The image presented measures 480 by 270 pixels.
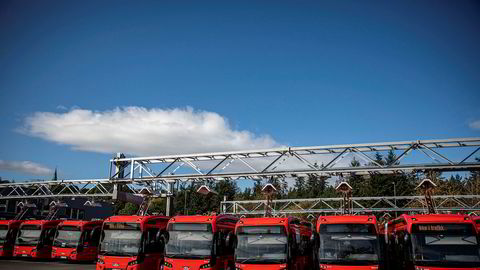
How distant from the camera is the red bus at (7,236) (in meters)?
25.4

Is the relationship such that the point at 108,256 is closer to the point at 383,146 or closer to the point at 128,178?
the point at 128,178

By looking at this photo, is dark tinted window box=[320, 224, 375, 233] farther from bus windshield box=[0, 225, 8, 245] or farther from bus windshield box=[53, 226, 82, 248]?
bus windshield box=[0, 225, 8, 245]

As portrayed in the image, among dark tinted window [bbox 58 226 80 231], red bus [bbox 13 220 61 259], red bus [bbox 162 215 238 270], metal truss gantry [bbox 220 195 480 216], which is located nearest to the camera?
red bus [bbox 162 215 238 270]

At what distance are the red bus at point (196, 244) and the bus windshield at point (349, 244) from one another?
394cm

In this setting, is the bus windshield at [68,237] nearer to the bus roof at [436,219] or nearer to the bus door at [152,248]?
the bus door at [152,248]

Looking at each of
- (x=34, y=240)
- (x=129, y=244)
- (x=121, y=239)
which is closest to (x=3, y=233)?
(x=34, y=240)

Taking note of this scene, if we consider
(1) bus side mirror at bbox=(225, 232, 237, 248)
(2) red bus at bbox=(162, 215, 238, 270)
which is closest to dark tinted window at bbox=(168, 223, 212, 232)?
(2) red bus at bbox=(162, 215, 238, 270)

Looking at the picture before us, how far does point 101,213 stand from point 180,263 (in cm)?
5866

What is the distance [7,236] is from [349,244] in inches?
895

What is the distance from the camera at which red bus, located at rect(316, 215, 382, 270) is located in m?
12.4

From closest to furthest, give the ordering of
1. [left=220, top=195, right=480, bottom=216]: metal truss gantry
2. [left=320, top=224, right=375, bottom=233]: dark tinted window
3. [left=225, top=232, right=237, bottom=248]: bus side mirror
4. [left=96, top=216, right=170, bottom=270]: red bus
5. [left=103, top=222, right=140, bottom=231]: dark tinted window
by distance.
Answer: [left=320, top=224, right=375, bottom=233]: dark tinted window, [left=225, top=232, right=237, bottom=248]: bus side mirror, [left=96, top=216, right=170, bottom=270]: red bus, [left=103, top=222, right=140, bottom=231]: dark tinted window, [left=220, top=195, right=480, bottom=216]: metal truss gantry

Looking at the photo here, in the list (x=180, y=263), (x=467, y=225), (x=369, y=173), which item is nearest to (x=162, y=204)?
(x=369, y=173)

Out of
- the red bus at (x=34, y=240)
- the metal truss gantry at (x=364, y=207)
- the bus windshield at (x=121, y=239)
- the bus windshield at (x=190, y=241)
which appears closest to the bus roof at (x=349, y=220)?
the bus windshield at (x=190, y=241)

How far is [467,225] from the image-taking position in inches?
460
